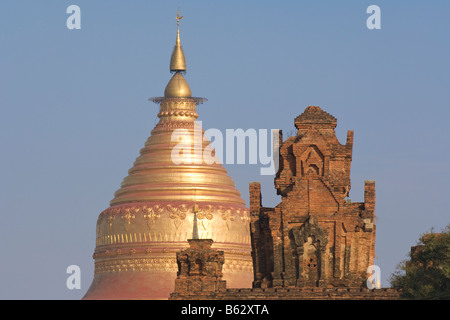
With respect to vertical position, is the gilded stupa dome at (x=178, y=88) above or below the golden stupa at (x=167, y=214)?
above

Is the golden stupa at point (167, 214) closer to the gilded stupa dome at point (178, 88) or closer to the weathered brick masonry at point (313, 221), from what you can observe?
the gilded stupa dome at point (178, 88)

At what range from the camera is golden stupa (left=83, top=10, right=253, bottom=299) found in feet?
553

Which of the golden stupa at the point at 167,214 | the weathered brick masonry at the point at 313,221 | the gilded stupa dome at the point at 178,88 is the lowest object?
the weathered brick masonry at the point at 313,221

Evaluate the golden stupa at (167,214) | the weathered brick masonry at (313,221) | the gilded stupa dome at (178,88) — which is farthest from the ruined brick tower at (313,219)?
the gilded stupa dome at (178,88)

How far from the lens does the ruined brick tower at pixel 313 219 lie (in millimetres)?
101250

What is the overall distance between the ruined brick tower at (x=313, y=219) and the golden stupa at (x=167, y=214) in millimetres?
61279

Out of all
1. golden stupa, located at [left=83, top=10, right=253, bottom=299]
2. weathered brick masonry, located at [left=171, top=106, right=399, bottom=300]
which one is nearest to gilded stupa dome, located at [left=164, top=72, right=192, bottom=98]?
golden stupa, located at [left=83, top=10, right=253, bottom=299]

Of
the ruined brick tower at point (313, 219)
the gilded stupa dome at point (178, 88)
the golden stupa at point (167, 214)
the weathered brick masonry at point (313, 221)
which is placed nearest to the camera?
the weathered brick masonry at point (313, 221)

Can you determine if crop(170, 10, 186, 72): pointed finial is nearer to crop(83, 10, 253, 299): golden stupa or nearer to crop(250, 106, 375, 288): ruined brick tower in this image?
crop(83, 10, 253, 299): golden stupa

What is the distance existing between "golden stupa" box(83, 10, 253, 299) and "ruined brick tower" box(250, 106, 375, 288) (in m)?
61.3

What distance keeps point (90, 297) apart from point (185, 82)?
20.7 metres
